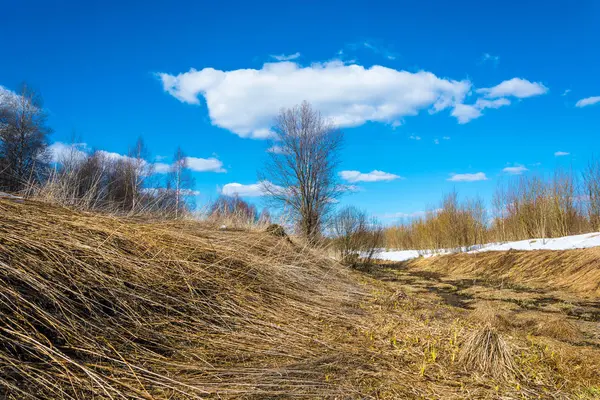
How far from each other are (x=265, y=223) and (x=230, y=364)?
18.5ft

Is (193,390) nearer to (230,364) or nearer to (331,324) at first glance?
(230,364)

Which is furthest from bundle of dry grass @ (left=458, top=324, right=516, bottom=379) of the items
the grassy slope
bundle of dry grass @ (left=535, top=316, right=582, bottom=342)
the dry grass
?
the dry grass

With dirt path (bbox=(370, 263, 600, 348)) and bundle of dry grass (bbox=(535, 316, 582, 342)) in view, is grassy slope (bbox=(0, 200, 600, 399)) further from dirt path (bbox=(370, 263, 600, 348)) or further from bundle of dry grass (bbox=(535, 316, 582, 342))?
dirt path (bbox=(370, 263, 600, 348))

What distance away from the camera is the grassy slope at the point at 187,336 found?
174 cm

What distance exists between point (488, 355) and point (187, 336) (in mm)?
1996

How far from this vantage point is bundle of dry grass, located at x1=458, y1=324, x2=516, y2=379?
2135 millimetres

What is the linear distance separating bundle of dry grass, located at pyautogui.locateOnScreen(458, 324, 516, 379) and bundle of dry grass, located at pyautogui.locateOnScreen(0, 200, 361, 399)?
88 cm

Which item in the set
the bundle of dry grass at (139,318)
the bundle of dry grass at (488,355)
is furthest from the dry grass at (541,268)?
the bundle of dry grass at (139,318)

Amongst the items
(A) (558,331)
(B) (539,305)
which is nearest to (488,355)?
(A) (558,331)

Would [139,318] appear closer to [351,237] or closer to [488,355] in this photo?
[488,355]

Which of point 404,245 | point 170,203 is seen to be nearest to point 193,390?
point 170,203

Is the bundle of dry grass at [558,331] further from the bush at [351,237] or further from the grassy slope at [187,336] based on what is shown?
the bush at [351,237]

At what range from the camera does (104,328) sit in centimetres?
210

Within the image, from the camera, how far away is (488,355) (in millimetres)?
2215
